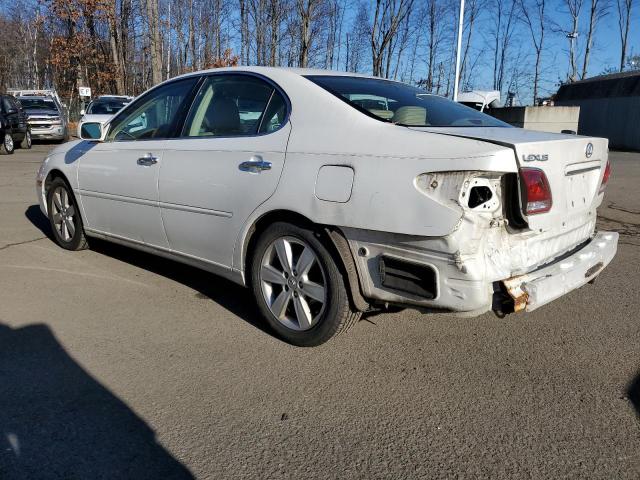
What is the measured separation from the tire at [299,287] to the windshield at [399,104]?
86 cm

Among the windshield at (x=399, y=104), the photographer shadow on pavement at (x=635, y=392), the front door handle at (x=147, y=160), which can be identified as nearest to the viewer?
the photographer shadow on pavement at (x=635, y=392)

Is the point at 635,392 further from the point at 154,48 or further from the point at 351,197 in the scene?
the point at 154,48

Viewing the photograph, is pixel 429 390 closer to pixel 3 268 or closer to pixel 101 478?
pixel 101 478

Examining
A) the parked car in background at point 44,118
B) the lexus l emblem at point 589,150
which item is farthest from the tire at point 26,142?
the lexus l emblem at point 589,150

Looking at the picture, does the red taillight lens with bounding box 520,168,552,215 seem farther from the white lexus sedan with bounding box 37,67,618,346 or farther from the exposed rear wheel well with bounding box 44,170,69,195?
the exposed rear wheel well with bounding box 44,170,69,195

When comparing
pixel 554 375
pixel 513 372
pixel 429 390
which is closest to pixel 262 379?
pixel 429 390

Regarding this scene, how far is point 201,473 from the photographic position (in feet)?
7.63

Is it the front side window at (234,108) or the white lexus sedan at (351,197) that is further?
the front side window at (234,108)

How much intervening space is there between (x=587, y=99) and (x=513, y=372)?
3176 centimetres

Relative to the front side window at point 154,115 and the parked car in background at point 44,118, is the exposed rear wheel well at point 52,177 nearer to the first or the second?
the front side window at point 154,115

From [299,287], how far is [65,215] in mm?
3261

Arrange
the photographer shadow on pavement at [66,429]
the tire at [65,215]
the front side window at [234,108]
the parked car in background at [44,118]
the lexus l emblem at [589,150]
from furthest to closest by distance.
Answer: the parked car in background at [44,118] → the tire at [65,215] → the front side window at [234,108] → the lexus l emblem at [589,150] → the photographer shadow on pavement at [66,429]

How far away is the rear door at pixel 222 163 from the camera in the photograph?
138 inches

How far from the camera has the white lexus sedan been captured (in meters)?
2.76
